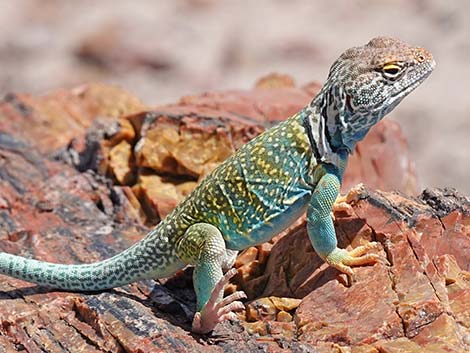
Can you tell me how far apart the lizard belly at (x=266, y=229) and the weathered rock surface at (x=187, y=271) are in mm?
339

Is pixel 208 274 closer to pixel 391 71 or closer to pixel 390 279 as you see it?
pixel 390 279

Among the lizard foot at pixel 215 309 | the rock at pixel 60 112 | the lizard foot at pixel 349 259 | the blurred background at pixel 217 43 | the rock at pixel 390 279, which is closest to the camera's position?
the rock at pixel 390 279

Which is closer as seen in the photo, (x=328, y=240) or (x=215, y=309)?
(x=215, y=309)

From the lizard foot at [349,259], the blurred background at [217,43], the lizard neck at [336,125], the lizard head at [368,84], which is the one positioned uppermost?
the lizard head at [368,84]

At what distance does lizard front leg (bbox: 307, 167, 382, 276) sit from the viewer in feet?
20.5

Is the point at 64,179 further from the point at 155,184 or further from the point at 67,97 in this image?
the point at 67,97

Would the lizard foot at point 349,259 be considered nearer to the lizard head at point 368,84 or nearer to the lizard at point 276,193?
the lizard at point 276,193

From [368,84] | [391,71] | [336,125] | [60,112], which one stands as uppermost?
[391,71]

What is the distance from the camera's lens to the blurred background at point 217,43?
1577cm

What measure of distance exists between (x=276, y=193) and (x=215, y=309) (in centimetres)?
101

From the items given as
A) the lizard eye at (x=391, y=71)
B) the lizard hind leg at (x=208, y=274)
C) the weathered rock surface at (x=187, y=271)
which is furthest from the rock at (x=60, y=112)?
the lizard eye at (x=391, y=71)

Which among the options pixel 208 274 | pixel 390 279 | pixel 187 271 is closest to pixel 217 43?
pixel 187 271

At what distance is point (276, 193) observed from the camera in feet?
21.5

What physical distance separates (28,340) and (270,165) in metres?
2.15
